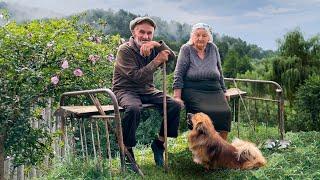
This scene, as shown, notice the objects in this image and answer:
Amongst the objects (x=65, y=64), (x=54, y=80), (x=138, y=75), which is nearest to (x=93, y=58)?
(x=65, y=64)

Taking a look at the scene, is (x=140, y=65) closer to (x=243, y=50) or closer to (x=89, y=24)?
(x=89, y=24)

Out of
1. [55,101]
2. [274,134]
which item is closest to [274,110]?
[274,134]

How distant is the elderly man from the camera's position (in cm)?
530

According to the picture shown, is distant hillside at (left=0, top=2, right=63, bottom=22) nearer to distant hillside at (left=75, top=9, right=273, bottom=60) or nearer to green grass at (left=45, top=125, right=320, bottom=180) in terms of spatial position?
green grass at (left=45, top=125, right=320, bottom=180)

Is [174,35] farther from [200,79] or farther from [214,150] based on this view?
[214,150]

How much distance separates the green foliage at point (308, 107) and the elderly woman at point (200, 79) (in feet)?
13.5

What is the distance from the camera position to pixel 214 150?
558 centimetres

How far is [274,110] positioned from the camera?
12.2 metres

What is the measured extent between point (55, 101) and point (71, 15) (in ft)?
7.02

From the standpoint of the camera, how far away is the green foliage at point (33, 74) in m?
5.34

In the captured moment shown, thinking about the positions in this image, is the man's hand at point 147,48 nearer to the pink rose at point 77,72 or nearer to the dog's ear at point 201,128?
the pink rose at point 77,72

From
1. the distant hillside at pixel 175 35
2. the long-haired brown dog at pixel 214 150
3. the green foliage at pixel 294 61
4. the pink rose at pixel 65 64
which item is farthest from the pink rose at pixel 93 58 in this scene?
the distant hillside at pixel 175 35

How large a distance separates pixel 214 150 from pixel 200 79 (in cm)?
107

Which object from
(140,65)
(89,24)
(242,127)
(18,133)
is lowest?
(242,127)
